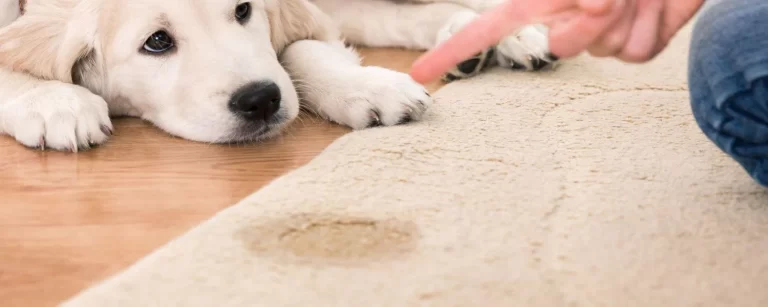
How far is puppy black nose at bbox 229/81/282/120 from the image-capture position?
58.6 inches

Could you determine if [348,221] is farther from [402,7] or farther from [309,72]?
[402,7]

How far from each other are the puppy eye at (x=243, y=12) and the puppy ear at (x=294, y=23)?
10cm

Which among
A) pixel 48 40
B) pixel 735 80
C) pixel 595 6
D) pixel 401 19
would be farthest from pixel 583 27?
pixel 401 19

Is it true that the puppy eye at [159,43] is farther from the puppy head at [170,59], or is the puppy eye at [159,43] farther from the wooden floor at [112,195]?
the wooden floor at [112,195]

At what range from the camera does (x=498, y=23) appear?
91cm

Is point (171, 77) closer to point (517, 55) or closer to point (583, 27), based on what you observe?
point (517, 55)

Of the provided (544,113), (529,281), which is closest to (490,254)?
(529,281)

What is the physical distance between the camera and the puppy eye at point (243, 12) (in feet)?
5.42

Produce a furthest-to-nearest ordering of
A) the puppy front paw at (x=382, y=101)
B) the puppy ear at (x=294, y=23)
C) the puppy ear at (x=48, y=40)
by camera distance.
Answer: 1. the puppy ear at (x=294, y=23)
2. the puppy ear at (x=48, y=40)
3. the puppy front paw at (x=382, y=101)

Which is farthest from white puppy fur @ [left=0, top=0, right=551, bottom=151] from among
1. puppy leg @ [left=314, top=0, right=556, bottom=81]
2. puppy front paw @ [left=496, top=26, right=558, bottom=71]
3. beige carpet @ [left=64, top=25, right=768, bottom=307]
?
puppy leg @ [left=314, top=0, right=556, bottom=81]

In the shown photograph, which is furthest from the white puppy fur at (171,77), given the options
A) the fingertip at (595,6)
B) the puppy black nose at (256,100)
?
the fingertip at (595,6)

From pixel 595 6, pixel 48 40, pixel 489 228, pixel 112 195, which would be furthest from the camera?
pixel 48 40

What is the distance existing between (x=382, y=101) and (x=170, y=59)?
0.45 metres

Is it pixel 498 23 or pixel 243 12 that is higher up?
pixel 498 23
